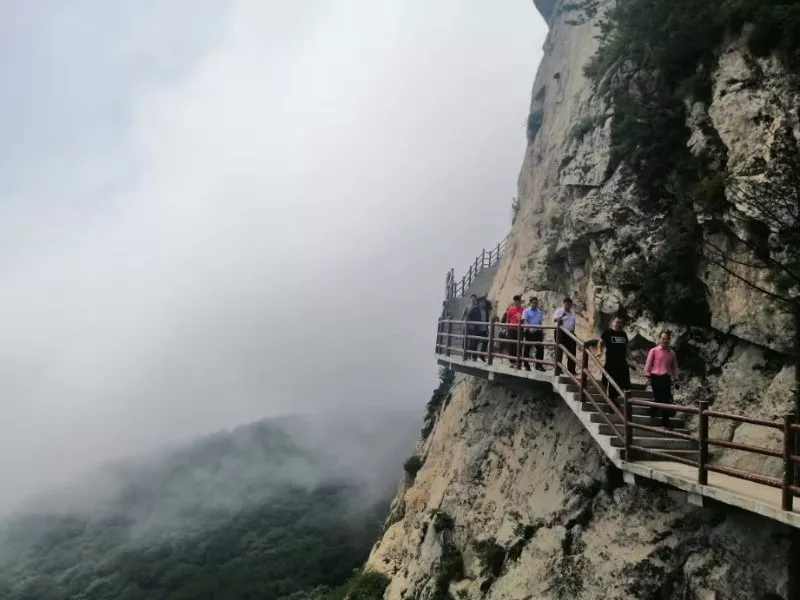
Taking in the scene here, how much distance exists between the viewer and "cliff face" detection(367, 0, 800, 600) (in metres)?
10.1

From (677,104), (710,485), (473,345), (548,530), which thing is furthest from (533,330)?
(710,485)

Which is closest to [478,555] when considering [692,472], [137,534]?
[692,472]

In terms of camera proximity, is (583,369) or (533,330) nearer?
(583,369)

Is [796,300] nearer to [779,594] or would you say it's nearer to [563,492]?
[779,594]

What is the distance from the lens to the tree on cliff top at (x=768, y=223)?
30.3ft

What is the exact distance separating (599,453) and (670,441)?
264cm

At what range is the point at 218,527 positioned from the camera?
4847 centimetres

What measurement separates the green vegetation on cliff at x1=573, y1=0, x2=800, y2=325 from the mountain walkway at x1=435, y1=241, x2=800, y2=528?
2.52 m

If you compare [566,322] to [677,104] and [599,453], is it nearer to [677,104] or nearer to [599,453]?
[599,453]

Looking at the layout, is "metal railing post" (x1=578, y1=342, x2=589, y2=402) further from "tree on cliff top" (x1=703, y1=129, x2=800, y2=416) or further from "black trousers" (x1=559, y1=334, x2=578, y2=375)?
"tree on cliff top" (x1=703, y1=129, x2=800, y2=416)

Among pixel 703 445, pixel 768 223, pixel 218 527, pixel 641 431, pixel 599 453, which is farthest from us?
pixel 218 527

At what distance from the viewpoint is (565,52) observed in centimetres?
3092

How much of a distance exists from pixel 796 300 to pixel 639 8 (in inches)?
383

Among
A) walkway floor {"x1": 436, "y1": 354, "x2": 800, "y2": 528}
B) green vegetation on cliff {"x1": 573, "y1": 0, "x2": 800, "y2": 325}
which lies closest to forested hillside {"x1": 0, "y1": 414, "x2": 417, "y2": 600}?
walkway floor {"x1": 436, "y1": 354, "x2": 800, "y2": 528}
